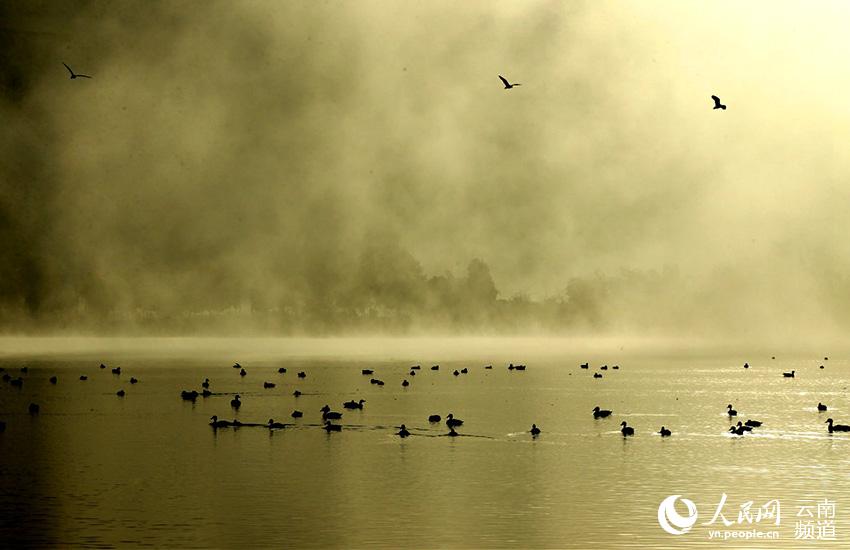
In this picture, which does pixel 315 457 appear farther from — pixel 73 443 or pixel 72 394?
pixel 72 394

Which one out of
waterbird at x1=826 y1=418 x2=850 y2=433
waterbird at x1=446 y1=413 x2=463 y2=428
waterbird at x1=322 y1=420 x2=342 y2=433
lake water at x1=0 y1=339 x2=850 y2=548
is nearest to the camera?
lake water at x1=0 y1=339 x2=850 y2=548

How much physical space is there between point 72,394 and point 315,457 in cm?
5595

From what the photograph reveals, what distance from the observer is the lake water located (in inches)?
1554

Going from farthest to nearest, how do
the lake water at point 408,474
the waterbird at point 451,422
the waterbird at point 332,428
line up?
the waterbird at point 332,428
the waterbird at point 451,422
the lake water at point 408,474

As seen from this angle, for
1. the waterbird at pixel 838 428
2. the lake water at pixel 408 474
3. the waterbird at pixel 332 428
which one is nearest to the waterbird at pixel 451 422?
the lake water at pixel 408 474

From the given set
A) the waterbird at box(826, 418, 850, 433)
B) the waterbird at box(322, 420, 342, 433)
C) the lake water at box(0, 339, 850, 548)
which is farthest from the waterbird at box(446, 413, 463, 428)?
the waterbird at box(826, 418, 850, 433)

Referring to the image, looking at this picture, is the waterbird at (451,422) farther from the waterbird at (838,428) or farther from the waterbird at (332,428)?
the waterbird at (838,428)

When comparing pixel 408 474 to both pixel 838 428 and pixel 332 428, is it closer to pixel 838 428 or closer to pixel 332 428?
pixel 332 428

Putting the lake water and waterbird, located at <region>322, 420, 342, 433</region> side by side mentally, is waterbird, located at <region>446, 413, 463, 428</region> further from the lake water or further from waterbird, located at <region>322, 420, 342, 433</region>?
waterbird, located at <region>322, 420, 342, 433</region>

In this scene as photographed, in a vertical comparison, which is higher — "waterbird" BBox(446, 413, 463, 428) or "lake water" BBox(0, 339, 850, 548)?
"waterbird" BBox(446, 413, 463, 428)

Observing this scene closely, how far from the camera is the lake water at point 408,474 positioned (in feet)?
129

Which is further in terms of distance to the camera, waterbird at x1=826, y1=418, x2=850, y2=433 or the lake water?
waterbird at x1=826, y1=418, x2=850, y2=433

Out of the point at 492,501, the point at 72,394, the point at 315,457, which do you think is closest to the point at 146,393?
the point at 72,394

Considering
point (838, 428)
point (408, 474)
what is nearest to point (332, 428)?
point (408, 474)
